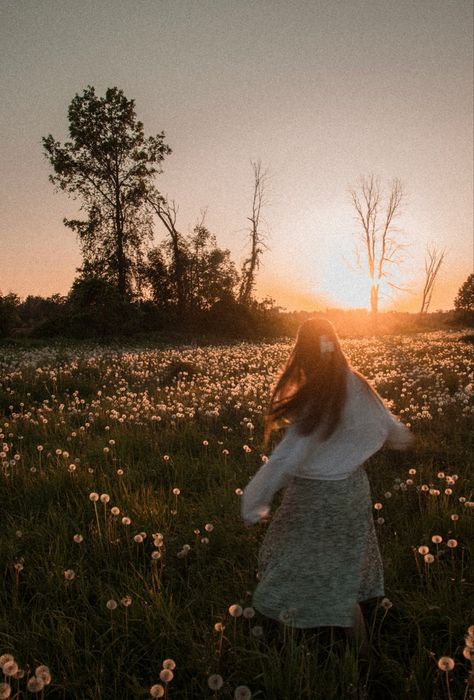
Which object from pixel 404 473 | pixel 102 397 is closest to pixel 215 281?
pixel 102 397

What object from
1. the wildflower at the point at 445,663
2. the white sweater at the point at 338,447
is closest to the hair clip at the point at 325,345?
the white sweater at the point at 338,447

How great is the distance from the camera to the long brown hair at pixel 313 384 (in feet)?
9.41

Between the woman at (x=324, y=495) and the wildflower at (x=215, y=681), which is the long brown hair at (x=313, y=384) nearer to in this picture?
the woman at (x=324, y=495)

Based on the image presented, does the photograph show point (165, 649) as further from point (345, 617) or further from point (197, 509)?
point (197, 509)

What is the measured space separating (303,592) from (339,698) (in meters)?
0.52

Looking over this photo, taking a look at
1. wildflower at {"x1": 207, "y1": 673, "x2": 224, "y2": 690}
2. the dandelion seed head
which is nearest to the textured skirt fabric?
wildflower at {"x1": 207, "y1": 673, "x2": 224, "y2": 690}

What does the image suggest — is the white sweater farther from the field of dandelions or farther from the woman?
the field of dandelions

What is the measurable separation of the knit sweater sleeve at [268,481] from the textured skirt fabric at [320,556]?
0.84ft

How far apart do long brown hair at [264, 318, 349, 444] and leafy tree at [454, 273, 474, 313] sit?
5560 cm

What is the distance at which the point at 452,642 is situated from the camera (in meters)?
2.95

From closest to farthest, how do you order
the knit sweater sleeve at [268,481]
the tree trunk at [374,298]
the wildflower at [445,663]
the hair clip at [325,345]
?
the wildflower at [445,663] → the knit sweater sleeve at [268,481] → the hair clip at [325,345] → the tree trunk at [374,298]

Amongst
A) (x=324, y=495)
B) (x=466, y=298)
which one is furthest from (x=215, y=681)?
→ (x=466, y=298)

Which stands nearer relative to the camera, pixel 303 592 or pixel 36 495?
pixel 303 592

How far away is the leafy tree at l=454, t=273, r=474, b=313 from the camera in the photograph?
5309 cm
